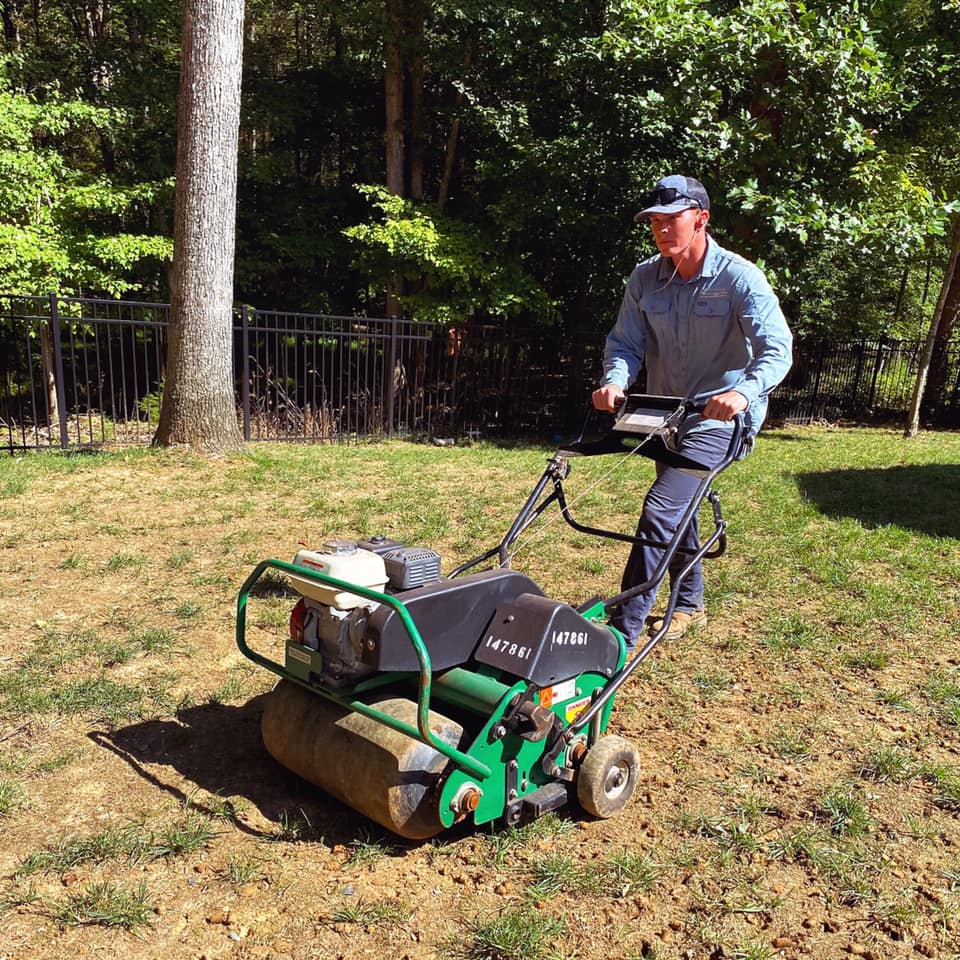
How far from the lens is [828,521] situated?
678 cm

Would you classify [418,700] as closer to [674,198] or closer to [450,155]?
[674,198]

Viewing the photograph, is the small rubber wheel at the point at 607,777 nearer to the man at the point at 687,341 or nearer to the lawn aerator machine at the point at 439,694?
the lawn aerator machine at the point at 439,694

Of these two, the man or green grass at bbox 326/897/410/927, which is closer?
green grass at bbox 326/897/410/927

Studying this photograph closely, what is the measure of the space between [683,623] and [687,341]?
1.58 meters

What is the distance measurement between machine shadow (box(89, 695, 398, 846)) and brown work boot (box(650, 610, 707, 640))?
6.96ft

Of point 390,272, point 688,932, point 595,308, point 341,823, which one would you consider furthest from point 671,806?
point 595,308

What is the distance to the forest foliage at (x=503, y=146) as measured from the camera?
1074 centimetres

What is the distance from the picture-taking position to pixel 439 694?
108 inches

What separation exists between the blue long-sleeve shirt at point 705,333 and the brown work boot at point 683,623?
1.27m

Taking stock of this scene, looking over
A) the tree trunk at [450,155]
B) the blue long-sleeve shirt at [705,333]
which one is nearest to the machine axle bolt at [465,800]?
the blue long-sleeve shirt at [705,333]

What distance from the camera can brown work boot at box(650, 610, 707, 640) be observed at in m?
4.52

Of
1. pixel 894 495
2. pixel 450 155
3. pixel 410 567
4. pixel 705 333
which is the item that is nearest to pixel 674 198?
pixel 705 333

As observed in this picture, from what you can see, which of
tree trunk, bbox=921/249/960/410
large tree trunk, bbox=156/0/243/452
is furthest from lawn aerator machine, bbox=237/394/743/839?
tree trunk, bbox=921/249/960/410

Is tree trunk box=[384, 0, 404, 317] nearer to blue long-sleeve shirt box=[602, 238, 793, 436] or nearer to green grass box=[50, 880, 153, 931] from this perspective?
blue long-sleeve shirt box=[602, 238, 793, 436]
